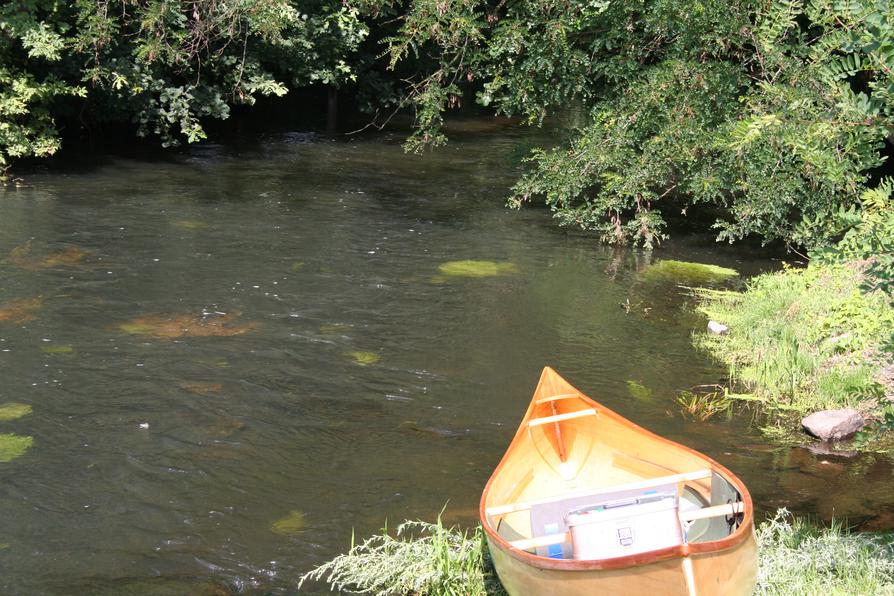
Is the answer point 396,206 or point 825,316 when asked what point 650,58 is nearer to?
point 396,206

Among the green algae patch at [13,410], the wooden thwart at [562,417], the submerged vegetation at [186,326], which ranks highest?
the wooden thwart at [562,417]

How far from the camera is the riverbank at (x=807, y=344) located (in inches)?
372

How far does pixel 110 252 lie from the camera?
1348cm

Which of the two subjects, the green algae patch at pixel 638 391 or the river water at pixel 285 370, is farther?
the green algae patch at pixel 638 391

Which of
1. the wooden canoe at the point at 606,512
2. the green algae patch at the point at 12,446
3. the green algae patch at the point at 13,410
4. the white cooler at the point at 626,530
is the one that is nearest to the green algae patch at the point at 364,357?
the green algae patch at the point at 13,410

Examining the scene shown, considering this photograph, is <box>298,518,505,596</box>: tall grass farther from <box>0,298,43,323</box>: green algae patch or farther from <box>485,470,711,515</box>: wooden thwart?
<box>0,298,43,323</box>: green algae patch

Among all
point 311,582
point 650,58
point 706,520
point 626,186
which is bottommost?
point 311,582

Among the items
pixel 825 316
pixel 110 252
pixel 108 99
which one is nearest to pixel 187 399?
pixel 110 252

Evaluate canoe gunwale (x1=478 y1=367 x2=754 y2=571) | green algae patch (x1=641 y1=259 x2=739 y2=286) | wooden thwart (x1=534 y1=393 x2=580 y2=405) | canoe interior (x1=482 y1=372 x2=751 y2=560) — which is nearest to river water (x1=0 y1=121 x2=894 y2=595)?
green algae patch (x1=641 y1=259 x2=739 y2=286)

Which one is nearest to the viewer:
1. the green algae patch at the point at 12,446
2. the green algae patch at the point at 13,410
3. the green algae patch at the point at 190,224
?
the green algae patch at the point at 12,446

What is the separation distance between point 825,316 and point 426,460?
16.4 ft

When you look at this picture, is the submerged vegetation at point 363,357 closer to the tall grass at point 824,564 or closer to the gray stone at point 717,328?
the gray stone at point 717,328

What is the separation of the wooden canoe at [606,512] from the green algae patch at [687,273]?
702 centimetres

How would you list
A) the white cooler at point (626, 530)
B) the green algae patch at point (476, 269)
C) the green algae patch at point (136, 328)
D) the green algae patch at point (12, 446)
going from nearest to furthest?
the white cooler at point (626, 530) < the green algae patch at point (12, 446) < the green algae patch at point (136, 328) < the green algae patch at point (476, 269)
